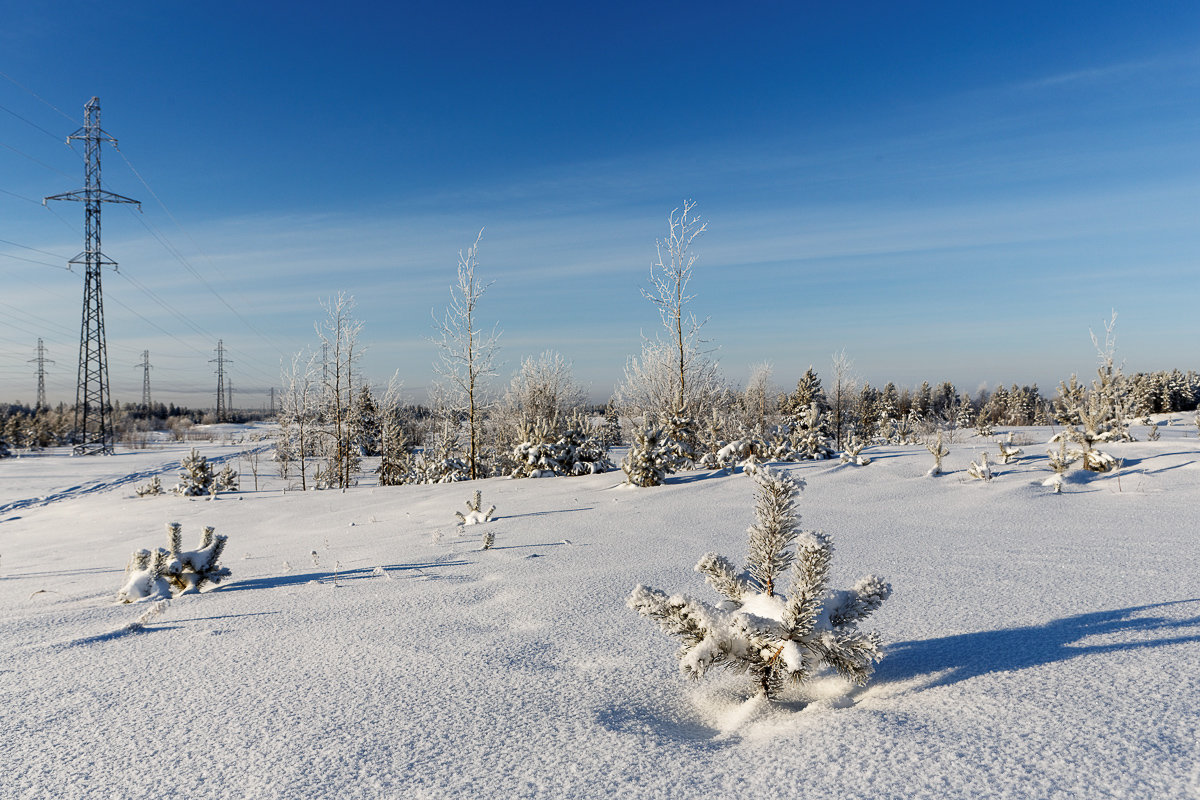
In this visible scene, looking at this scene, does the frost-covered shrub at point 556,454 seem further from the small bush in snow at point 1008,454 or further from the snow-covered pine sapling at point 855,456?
the small bush in snow at point 1008,454

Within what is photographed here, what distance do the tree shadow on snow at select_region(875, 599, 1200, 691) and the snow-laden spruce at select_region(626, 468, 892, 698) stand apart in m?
0.31

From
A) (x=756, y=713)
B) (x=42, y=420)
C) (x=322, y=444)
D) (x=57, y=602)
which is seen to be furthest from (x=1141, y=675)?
(x=42, y=420)

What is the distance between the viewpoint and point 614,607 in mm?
3393

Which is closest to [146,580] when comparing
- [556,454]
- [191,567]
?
[191,567]

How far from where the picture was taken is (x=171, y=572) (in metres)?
4.35

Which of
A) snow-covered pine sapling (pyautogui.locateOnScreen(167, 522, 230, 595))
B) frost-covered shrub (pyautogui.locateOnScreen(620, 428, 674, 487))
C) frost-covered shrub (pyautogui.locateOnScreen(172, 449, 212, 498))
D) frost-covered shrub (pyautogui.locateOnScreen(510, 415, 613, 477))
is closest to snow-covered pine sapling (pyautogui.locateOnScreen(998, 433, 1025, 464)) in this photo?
frost-covered shrub (pyautogui.locateOnScreen(620, 428, 674, 487))

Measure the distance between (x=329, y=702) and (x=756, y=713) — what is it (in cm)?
151

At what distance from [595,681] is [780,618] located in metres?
0.79

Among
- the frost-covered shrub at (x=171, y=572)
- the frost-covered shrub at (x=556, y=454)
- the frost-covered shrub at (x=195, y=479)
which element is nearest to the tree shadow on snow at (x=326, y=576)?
the frost-covered shrub at (x=171, y=572)

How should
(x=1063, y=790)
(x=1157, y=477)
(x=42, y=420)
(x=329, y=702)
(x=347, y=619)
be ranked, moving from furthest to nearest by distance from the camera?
(x=42, y=420) → (x=1157, y=477) → (x=347, y=619) → (x=329, y=702) → (x=1063, y=790)

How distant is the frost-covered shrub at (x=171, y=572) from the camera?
4.20 m

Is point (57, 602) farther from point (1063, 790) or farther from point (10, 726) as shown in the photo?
point (1063, 790)

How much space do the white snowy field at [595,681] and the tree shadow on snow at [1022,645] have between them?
0.05 ft

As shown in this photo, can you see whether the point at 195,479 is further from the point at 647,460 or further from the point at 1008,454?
the point at 1008,454
